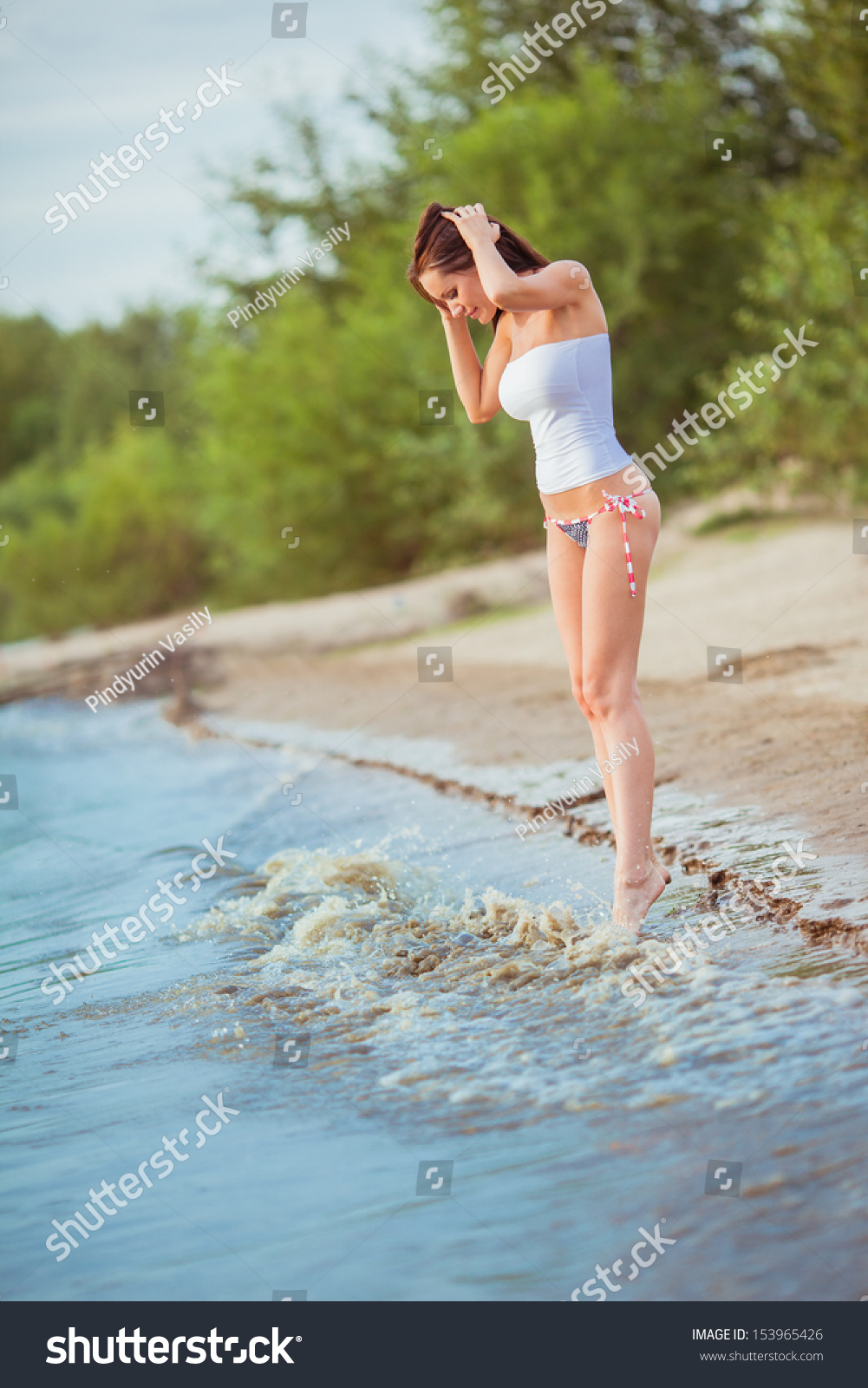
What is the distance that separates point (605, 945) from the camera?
3.43 m

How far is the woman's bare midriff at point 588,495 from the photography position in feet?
10.7

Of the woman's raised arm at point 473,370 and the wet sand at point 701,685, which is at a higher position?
the woman's raised arm at point 473,370

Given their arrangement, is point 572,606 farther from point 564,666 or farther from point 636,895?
point 564,666

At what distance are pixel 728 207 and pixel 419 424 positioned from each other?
14.0ft

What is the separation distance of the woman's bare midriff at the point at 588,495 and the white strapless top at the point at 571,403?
0.06 feet

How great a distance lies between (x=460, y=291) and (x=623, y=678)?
1129 millimetres

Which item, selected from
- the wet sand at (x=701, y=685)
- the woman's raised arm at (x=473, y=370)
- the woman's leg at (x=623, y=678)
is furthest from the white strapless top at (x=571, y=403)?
the wet sand at (x=701, y=685)

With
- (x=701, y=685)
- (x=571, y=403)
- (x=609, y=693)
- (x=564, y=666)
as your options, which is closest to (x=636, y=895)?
(x=609, y=693)

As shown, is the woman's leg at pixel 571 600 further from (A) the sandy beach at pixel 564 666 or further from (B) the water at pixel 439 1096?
(A) the sandy beach at pixel 564 666

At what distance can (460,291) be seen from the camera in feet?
11.2
